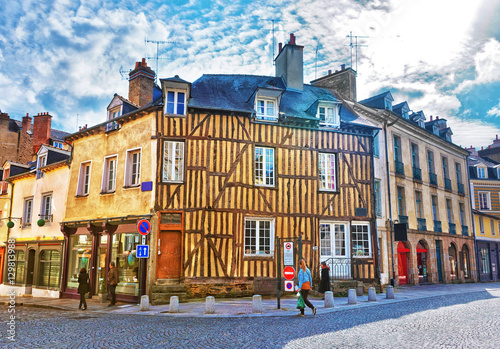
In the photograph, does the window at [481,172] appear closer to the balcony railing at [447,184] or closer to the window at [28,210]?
the balcony railing at [447,184]

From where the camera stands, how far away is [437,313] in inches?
413

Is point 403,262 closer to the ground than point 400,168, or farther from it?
closer to the ground

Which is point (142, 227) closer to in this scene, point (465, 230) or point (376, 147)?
point (376, 147)

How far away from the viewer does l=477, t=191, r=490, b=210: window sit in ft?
109

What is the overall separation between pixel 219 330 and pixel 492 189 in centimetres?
3191

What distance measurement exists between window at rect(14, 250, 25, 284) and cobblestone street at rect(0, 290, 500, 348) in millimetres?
10648

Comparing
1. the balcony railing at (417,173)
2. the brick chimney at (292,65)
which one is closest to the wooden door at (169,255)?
the brick chimney at (292,65)

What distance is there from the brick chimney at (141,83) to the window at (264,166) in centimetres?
643

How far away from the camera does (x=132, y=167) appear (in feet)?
52.0

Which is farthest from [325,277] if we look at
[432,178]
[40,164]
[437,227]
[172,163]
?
[40,164]

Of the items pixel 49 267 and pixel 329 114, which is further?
pixel 49 267

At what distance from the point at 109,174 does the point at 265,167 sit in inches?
248

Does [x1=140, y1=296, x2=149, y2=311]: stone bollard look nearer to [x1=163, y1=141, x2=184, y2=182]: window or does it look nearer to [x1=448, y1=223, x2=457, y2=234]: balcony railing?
[x1=163, y1=141, x2=184, y2=182]: window

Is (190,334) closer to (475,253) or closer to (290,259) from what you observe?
(290,259)
